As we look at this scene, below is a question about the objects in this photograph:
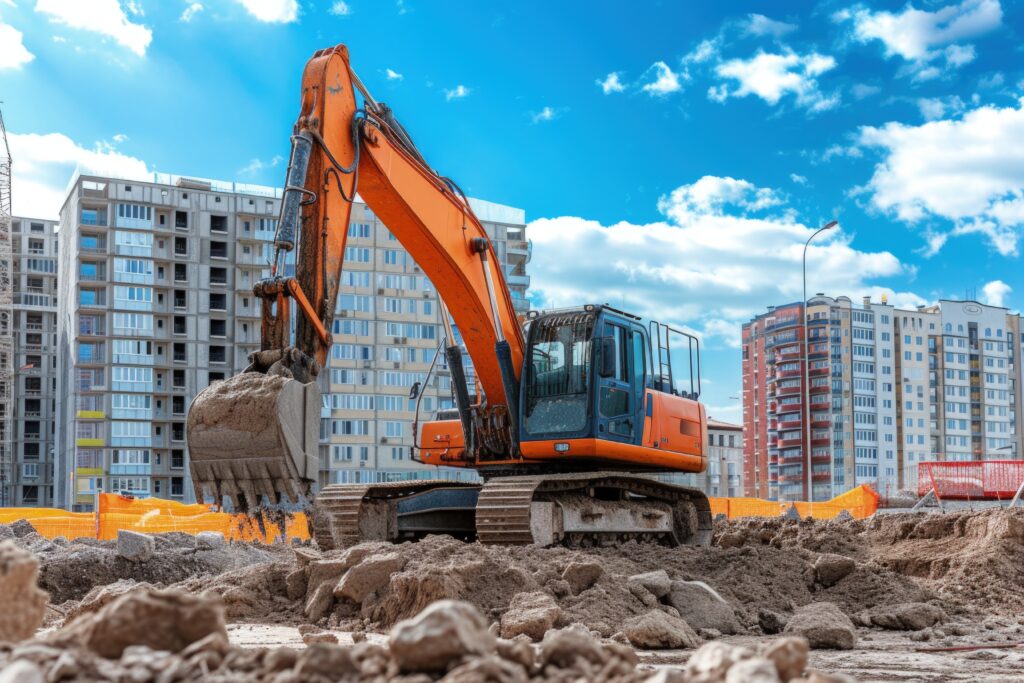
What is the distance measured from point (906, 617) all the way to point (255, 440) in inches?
280

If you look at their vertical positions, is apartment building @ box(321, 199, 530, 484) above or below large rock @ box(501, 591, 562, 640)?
above

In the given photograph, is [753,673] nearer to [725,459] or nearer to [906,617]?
[906,617]

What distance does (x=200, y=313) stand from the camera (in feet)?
258

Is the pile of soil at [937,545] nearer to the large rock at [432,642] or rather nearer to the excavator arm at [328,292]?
the excavator arm at [328,292]

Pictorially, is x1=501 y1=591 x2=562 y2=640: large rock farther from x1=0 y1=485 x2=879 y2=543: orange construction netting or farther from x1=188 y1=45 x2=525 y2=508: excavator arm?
x1=0 y1=485 x2=879 y2=543: orange construction netting

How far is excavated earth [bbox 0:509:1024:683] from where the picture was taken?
9.37 metres

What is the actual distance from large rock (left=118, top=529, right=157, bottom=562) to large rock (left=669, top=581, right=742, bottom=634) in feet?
22.9

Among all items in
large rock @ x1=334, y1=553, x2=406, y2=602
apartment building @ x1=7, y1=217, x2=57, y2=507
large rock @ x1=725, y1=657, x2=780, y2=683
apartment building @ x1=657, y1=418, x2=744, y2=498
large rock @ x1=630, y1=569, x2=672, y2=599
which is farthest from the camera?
apartment building @ x1=657, y1=418, x2=744, y2=498

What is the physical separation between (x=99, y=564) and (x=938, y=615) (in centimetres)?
1035

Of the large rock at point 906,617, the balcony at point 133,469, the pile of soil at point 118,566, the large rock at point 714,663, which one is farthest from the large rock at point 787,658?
the balcony at point 133,469

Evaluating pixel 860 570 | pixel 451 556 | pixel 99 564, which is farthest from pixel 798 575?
pixel 99 564

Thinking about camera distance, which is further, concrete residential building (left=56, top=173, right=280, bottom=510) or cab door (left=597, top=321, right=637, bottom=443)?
concrete residential building (left=56, top=173, right=280, bottom=510)

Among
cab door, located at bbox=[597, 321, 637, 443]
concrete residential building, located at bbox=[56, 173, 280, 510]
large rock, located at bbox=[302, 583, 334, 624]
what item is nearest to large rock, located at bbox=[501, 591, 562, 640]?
large rock, located at bbox=[302, 583, 334, 624]

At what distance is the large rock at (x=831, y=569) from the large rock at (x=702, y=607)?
8.30 feet
